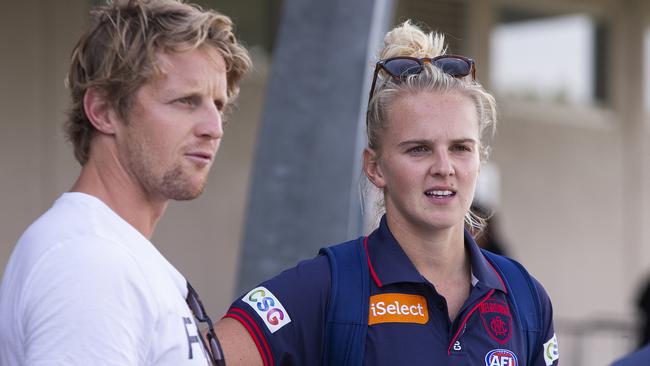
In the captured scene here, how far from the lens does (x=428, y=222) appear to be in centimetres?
290

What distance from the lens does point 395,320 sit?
9.27ft

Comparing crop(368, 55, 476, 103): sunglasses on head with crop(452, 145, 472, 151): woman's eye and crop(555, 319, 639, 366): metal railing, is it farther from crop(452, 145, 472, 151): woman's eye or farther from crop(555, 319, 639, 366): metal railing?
crop(555, 319, 639, 366): metal railing

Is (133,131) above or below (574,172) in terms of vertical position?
above

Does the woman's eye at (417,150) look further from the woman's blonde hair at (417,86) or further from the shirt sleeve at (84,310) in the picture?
the shirt sleeve at (84,310)

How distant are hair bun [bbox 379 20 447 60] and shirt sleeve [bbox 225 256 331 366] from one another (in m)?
0.68

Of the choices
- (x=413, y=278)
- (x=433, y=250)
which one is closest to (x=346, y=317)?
(x=413, y=278)

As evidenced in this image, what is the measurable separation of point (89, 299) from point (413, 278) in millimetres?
1040

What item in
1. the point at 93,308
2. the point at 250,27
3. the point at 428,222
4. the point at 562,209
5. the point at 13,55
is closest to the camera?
the point at 93,308

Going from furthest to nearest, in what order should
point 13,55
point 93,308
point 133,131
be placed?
point 13,55 < point 133,131 < point 93,308

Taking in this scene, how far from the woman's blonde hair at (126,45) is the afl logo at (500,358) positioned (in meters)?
0.97

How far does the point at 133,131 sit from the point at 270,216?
2502 millimetres

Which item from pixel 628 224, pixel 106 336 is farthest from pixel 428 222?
pixel 628 224

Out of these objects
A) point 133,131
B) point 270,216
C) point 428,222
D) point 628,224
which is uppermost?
point 133,131

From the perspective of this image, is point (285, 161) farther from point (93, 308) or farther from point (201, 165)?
point (93, 308)
